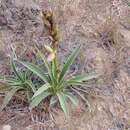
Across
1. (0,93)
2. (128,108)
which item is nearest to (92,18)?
(128,108)

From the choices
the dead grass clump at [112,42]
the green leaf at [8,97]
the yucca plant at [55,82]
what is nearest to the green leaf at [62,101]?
the yucca plant at [55,82]

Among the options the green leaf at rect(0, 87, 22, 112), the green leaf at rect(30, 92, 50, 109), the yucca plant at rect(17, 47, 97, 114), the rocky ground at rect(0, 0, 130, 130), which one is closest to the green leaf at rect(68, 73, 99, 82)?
the yucca plant at rect(17, 47, 97, 114)

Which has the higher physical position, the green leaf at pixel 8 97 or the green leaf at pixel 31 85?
the green leaf at pixel 31 85

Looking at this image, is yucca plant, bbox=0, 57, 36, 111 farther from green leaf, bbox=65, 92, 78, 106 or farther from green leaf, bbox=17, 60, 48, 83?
green leaf, bbox=65, 92, 78, 106

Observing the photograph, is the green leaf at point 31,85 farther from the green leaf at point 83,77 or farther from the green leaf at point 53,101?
the green leaf at point 83,77

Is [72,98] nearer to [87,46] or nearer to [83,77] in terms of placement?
[83,77]

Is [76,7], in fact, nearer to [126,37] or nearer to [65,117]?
[126,37]

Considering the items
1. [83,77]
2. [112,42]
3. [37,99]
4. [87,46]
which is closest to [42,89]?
[37,99]
